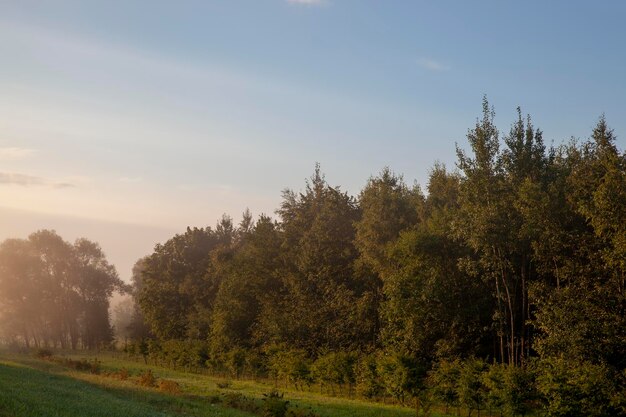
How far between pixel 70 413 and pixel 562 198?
2947 cm

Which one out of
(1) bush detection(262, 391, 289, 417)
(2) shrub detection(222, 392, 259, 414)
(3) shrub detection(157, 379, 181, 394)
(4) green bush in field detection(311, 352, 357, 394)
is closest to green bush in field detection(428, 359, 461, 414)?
(4) green bush in field detection(311, 352, 357, 394)

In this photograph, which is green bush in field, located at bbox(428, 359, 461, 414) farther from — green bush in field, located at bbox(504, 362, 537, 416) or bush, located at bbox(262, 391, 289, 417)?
bush, located at bbox(262, 391, 289, 417)

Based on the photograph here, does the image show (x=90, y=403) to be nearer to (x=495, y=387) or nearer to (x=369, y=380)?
(x=369, y=380)

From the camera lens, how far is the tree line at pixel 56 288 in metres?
96.9

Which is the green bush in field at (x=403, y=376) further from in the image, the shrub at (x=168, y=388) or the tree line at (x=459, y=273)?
the shrub at (x=168, y=388)

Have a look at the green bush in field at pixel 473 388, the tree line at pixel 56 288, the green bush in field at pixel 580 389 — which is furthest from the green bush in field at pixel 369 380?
the tree line at pixel 56 288

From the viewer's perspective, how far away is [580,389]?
28.9 m

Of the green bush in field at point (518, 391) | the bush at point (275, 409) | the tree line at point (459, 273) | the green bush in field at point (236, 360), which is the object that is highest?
the tree line at point (459, 273)

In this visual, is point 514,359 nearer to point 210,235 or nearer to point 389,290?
point 389,290

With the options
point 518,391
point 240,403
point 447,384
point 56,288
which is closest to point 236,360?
point 240,403

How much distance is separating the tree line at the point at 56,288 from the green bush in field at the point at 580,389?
84082mm

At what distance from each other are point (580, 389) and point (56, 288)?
92.9 m

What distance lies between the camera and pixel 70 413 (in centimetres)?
2219

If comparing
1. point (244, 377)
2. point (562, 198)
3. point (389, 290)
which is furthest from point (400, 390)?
point (244, 377)
